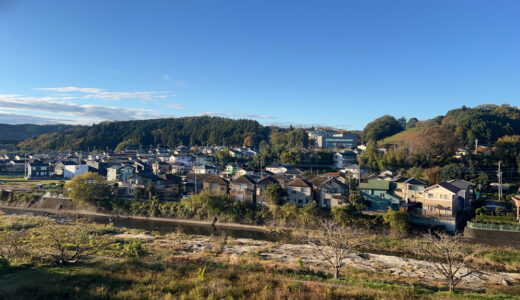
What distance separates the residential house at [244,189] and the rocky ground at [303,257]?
6.66 m

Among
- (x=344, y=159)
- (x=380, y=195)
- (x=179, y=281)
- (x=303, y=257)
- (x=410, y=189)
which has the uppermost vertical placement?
(x=344, y=159)

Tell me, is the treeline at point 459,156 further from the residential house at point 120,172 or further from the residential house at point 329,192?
the residential house at point 120,172

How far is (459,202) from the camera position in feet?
77.6

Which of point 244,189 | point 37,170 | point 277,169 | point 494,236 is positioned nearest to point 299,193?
point 244,189

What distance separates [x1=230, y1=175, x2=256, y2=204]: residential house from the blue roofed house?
912 cm

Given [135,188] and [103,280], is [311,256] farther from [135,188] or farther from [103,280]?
[135,188]

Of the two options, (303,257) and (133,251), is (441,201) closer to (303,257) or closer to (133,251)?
(303,257)

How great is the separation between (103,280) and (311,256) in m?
10.9

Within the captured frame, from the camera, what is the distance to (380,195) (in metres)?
24.7

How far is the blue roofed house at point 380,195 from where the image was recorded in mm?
24348

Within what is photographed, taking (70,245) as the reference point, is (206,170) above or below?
above

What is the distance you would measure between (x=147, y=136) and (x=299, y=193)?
7586 cm

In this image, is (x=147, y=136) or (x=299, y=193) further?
(x=147, y=136)

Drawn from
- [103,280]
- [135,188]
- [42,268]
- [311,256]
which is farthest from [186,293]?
[135,188]
